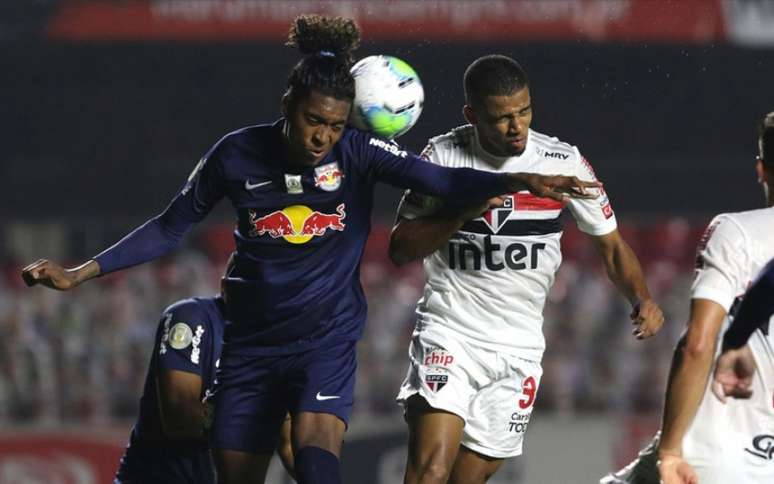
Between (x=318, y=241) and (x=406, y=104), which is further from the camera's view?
(x=406, y=104)

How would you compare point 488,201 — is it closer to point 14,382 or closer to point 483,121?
point 483,121

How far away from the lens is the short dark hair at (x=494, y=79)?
15.5 feet

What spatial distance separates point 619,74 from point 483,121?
75.4 inches

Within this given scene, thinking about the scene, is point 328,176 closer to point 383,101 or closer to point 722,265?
point 383,101

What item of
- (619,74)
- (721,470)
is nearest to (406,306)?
(619,74)

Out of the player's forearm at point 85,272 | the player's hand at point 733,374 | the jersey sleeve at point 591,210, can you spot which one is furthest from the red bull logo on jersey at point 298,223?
the player's hand at point 733,374

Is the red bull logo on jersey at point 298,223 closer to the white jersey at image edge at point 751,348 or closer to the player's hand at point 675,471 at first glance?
the white jersey at image edge at point 751,348

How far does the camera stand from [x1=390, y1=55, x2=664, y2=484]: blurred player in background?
15.8 feet

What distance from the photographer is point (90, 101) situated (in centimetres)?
1285

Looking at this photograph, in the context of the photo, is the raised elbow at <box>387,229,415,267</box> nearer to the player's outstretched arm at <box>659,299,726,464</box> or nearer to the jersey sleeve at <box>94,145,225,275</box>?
the jersey sleeve at <box>94,145,225,275</box>

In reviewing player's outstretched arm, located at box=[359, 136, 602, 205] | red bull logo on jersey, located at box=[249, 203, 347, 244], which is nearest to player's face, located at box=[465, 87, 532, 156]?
player's outstretched arm, located at box=[359, 136, 602, 205]

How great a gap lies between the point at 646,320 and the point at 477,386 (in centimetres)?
66

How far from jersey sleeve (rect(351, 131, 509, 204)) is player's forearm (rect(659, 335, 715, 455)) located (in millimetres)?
1122

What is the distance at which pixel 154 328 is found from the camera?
10.8 m
